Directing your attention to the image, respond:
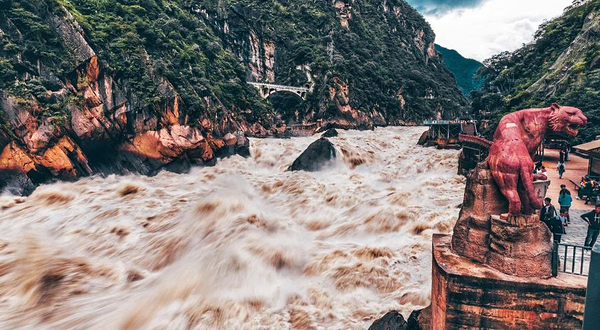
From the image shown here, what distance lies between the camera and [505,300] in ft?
17.9

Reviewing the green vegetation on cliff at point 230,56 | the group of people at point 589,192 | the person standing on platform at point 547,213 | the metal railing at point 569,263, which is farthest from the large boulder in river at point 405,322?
the green vegetation on cliff at point 230,56

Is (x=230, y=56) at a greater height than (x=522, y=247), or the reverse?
(x=230, y=56)

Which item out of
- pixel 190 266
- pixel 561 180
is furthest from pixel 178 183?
pixel 561 180

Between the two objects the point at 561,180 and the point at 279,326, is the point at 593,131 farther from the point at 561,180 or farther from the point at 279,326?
the point at 279,326

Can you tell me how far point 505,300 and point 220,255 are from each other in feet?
26.6

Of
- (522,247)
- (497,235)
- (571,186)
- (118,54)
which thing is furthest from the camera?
(118,54)

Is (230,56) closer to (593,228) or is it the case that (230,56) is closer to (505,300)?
(593,228)

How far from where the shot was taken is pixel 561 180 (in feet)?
54.3

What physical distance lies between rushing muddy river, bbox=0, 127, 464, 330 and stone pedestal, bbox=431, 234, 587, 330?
2.40 meters

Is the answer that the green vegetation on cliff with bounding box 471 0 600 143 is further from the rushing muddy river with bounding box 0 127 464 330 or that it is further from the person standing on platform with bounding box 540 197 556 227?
the person standing on platform with bounding box 540 197 556 227

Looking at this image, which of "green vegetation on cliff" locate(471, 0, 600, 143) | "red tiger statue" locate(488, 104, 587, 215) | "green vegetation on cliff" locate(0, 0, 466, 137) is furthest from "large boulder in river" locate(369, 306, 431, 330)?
"green vegetation on cliff" locate(471, 0, 600, 143)

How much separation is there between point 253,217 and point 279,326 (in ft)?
20.2

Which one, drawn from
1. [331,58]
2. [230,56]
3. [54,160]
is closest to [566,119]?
[54,160]

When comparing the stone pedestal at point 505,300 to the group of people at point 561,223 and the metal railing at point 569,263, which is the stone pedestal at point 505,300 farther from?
the group of people at point 561,223
